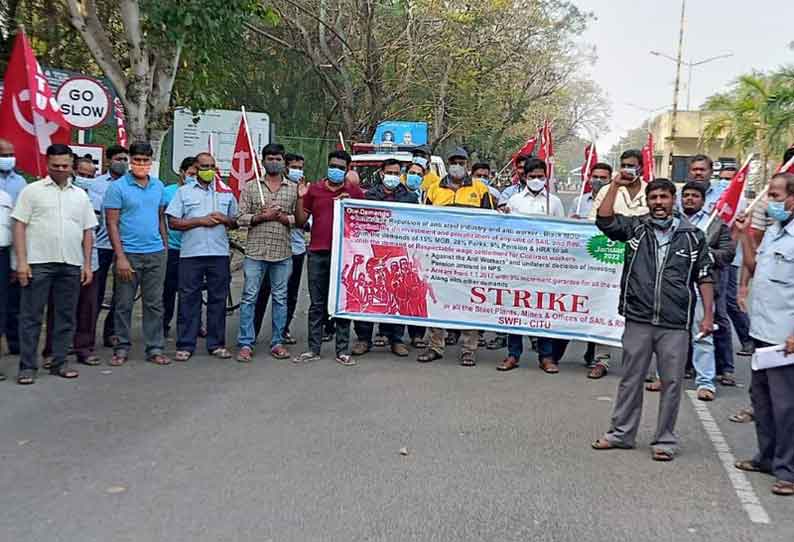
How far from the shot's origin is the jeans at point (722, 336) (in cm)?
845

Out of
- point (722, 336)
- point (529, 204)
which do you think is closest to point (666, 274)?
point (722, 336)

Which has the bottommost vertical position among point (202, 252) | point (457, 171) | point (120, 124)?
point (202, 252)

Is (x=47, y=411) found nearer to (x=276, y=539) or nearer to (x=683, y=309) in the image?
(x=276, y=539)

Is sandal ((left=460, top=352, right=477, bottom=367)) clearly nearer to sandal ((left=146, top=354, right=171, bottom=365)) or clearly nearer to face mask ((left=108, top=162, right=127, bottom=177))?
sandal ((left=146, top=354, right=171, bottom=365))

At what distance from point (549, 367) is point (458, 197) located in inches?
74.3

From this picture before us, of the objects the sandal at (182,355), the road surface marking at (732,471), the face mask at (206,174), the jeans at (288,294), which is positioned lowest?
the road surface marking at (732,471)

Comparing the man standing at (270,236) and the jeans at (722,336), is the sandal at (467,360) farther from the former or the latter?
the jeans at (722,336)

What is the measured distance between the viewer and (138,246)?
337 inches

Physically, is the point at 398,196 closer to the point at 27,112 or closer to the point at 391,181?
the point at 391,181

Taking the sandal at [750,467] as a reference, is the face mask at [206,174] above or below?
above

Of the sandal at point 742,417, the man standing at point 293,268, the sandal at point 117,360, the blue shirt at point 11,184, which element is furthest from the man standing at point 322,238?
the sandal at point 742,417

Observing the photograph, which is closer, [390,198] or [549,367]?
[549,367]

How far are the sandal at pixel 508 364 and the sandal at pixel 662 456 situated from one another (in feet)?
8.97

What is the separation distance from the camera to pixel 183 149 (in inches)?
701
